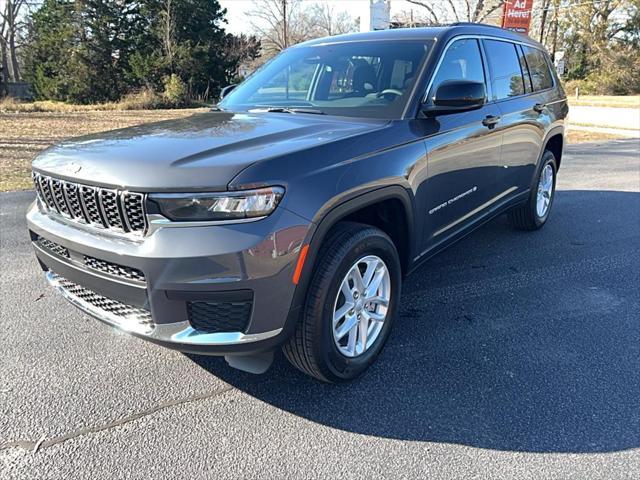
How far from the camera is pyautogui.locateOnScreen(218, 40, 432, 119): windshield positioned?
326cm

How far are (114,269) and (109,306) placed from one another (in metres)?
0.27

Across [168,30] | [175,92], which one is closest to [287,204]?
[175,92]

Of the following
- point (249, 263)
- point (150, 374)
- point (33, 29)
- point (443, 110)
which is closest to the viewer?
point (249, 263)

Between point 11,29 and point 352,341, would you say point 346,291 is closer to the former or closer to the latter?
point 352,341

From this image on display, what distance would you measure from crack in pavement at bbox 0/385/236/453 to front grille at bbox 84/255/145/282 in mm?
742

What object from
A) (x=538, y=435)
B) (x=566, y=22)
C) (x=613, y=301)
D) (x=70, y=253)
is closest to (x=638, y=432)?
(x=538, y=435)

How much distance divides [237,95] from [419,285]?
2.07 m

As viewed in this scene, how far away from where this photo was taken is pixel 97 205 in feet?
7.79

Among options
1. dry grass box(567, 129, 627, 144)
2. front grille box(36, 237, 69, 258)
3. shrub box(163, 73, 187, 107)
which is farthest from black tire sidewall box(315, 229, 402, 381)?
shrub box(163, 73, 187, 107)

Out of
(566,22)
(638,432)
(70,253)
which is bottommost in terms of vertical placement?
(638,432)

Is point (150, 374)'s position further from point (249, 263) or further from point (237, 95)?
point (237, 95)

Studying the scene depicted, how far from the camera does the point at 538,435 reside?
2.43m

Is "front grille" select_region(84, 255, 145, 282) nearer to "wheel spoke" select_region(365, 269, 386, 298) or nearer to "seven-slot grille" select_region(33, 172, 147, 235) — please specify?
"seven-slot grille" select_region(33, 172, 147, 235)

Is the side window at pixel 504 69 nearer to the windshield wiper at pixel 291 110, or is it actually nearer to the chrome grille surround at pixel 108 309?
the windshield wiper at pixel 291 110
